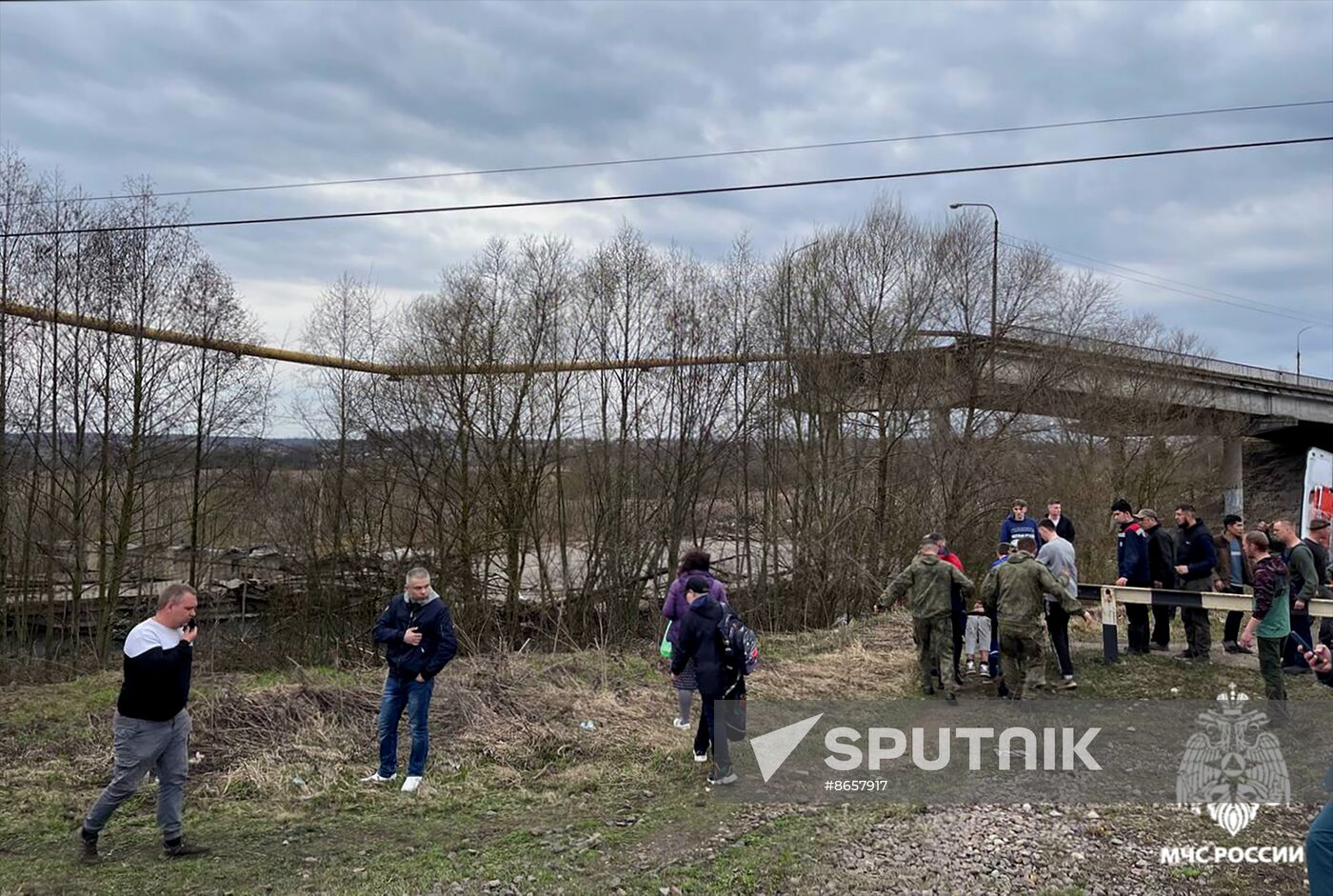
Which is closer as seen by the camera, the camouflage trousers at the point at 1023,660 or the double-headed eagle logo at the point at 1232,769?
the double-headed eagle logo at the point at 1232,769

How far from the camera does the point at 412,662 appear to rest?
7.01 m

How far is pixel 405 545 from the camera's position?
25.2 meters

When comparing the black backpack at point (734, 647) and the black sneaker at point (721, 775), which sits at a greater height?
the black backpack at point (734, 647)

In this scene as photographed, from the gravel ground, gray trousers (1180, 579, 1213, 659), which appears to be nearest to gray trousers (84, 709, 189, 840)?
the gravel ground

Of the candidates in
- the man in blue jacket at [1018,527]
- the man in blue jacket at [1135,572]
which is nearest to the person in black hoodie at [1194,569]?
the man in blue jacket at [1135,572]

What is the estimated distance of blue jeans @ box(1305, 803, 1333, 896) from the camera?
13.4 ft

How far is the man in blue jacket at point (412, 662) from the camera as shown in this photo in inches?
276

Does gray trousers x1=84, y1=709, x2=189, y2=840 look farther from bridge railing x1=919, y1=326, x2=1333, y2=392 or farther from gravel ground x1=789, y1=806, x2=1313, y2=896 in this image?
bridge railing x1=919, y1=326, x2=1333, y2=392

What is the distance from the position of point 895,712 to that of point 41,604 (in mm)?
20699

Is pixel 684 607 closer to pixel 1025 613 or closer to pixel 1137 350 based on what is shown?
pixel 1025 613

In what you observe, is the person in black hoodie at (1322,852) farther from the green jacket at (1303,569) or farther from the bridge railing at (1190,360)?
the bridge railing at (1190,360)

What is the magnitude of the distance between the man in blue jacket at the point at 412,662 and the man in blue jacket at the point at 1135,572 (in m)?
8.27

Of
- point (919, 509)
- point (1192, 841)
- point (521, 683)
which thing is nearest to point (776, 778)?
point (1192, 841)

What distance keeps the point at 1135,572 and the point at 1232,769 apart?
4203 mm
